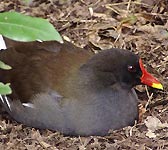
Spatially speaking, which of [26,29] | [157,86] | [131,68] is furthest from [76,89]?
[26,29]

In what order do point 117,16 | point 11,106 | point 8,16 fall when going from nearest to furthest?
point 8,16
point 11,106
point 117,16

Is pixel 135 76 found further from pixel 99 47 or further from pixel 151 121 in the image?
pixel 99 47

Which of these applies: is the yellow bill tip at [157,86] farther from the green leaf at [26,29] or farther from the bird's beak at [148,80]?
the green leaf at [26,29]

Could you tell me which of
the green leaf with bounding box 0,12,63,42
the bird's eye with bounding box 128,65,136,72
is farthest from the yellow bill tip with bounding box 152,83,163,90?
the green leaf with bounding box 0,12,63,42

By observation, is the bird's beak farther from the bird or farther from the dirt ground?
the dirt ground

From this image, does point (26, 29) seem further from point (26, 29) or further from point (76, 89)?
point (76, 89)

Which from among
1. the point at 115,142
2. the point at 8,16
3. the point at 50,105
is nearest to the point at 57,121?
the point at 50,105
